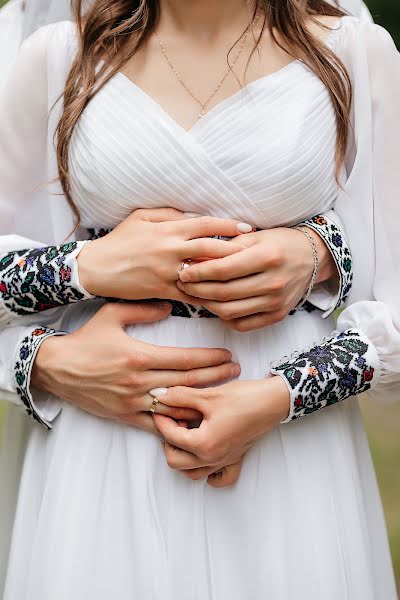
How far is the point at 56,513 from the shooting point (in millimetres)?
1727

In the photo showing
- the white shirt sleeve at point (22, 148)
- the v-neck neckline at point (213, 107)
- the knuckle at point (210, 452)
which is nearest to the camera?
the knuckle at point (210, 452)

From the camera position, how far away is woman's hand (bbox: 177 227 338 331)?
5.35 feet

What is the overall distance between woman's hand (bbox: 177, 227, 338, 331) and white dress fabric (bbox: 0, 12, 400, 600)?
2.9 inches

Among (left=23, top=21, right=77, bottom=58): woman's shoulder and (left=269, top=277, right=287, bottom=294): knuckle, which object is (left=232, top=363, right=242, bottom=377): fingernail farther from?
(left=23, top=21, right=77, bottom=58): woman's shoulder

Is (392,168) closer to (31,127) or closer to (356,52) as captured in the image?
(356,52)

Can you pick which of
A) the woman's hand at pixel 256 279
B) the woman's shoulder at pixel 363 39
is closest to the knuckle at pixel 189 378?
the woman's hand at pixel 256 279

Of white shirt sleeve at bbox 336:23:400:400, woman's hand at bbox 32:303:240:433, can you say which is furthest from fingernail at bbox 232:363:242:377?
white shirt sleeve at bbox 336:23:400:400

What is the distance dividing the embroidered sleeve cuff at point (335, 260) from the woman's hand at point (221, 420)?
24 centimetres

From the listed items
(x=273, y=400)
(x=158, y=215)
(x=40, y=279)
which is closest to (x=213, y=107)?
(x=158, y=215)

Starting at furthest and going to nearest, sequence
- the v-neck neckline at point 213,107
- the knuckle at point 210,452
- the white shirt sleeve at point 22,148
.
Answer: the white shirt sleeve at point 22,148 < the v-neck neckline at point 213,107 < the knuckle at point 210,452

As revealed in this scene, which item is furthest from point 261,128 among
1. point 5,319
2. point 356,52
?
point 5,319

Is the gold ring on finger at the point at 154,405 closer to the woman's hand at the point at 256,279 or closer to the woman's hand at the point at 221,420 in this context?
the woman's hand at the point at 221,420

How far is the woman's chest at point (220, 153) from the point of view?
1.69 meters

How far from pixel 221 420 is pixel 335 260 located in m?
0.39
